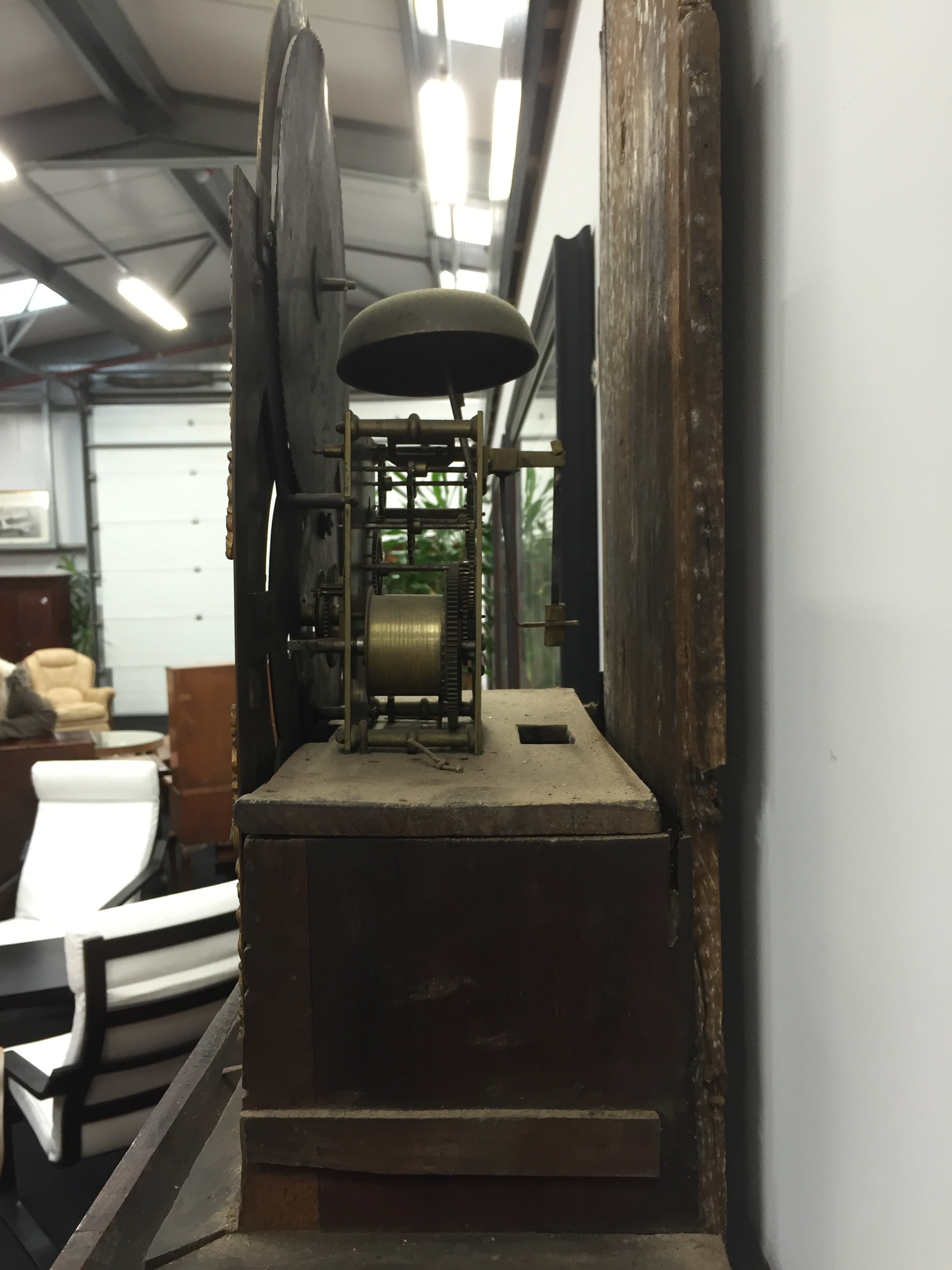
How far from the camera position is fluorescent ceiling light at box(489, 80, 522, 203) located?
2594mm

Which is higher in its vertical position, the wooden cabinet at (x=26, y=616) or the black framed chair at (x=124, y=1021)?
the wooden cabinet at (x=26, y=616)

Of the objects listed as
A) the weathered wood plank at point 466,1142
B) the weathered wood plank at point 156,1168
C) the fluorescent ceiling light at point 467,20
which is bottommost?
the weathered wood plank at point 156,1168

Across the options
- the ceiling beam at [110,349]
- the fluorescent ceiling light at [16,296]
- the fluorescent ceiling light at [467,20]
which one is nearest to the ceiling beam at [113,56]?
the fluorescent ceiling light at [467,20]

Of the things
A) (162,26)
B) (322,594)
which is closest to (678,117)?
(322,594)

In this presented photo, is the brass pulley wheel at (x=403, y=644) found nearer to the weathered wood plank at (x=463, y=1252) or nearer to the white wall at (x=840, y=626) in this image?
the white wall at (x=840, y=626)

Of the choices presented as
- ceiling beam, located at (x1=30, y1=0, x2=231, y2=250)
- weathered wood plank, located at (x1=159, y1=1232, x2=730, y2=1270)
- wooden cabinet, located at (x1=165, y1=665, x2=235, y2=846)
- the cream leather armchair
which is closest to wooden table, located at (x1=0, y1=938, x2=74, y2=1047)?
weathered wood plank, located at (x1=159, y1=1232, x2=730, y2=1270)

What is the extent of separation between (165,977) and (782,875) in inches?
67.4

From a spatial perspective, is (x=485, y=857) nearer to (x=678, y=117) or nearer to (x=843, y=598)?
(x=843, y=598)

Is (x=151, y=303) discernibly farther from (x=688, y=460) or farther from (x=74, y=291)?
(x=688, y=460)

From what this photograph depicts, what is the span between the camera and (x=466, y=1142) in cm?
83

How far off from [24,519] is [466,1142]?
35.0ft

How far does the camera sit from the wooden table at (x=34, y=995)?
1.99 meters

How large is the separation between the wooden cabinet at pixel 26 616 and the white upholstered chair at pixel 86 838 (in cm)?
628

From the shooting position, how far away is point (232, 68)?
444 centimetres
